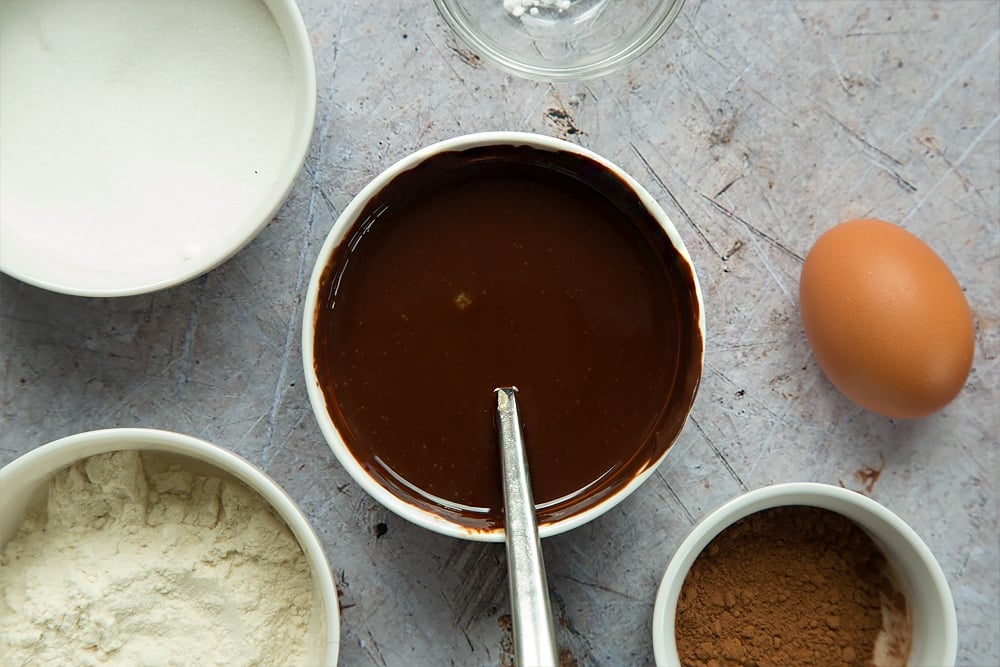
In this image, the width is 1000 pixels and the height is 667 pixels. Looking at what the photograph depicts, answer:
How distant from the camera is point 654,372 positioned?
94 centimetres

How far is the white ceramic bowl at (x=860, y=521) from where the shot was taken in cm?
88

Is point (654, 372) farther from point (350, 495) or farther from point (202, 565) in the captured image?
point (202, 565)

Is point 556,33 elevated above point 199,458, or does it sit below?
above

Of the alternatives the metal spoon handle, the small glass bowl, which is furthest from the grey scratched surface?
the metal spoon handle

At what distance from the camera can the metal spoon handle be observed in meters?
0.69

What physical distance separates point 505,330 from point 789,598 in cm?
47

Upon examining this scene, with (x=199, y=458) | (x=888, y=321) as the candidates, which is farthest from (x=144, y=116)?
(x=888, y=321)

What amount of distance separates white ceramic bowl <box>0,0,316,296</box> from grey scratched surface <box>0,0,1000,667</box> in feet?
0.25

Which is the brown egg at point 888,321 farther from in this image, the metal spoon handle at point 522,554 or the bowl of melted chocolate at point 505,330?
the metal spoon handle at point 522,554

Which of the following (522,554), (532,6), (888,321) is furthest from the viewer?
(532,6)

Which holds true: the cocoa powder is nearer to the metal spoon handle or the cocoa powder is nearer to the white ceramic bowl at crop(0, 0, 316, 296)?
the metal spoon handle

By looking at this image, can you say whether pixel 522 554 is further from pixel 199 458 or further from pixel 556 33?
pixel 556 33

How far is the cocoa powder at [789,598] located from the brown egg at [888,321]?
0.57 feet

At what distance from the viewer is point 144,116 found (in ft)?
3.04
